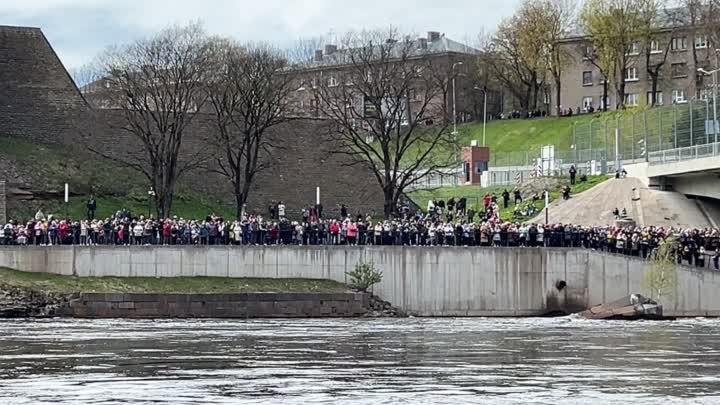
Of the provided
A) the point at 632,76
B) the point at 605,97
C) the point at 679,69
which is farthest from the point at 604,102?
the point at 632,76

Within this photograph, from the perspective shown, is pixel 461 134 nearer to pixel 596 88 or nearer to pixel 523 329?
pixel 596 88

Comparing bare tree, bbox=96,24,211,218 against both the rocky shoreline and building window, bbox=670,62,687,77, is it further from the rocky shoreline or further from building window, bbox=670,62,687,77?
building window, bbox=670,62,687,77

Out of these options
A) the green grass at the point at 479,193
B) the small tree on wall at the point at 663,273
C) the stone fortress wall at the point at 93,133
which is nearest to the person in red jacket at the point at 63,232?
the small tree on wall at the point at 663,273

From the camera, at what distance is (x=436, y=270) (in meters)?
81.3

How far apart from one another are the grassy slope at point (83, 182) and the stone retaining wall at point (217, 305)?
24.4m

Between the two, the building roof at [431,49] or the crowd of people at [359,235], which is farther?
the building roof at [431,49]

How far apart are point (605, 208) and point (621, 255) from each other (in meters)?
12.6

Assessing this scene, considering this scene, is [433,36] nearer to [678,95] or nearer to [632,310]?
[678,95]

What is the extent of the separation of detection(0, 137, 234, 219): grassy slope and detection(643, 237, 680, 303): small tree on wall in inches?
1394

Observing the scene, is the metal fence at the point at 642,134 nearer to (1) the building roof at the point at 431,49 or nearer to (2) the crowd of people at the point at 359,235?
(2) the crowd of people at the point at 359,235

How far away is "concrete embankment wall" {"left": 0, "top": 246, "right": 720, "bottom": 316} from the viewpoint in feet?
263

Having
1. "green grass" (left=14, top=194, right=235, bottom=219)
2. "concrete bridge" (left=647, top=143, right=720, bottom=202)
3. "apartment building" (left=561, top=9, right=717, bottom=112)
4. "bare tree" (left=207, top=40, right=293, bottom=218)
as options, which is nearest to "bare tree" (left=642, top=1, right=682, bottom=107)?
"apartment building" (left=561, top=9, right=717, bottom=112)

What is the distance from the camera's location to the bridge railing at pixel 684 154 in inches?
3383

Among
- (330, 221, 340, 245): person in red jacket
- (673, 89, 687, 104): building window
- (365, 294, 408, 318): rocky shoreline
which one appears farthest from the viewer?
(673, 89, 687, 104): building window
